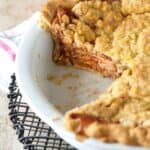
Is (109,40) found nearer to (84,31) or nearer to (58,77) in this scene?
(84,31)

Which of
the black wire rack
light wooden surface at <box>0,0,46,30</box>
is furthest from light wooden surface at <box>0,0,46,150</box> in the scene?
the black wire rack

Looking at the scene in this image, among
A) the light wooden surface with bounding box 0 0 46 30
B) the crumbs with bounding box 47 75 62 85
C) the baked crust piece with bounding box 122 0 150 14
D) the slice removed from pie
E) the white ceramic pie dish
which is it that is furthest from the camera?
the light wooden surface with bounding box 0 0 46 30

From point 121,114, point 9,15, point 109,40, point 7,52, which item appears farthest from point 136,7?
point 9,15

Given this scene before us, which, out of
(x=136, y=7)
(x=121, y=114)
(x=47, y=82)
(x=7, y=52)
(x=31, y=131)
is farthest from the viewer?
(x=7, y=52)

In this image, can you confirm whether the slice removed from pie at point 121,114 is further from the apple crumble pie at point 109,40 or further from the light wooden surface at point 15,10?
the light wooden surface at point 15,10

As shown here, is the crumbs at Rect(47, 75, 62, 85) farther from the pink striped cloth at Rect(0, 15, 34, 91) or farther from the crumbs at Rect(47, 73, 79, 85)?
the pink striped cloth at Rect(0, 15, 34, 91)

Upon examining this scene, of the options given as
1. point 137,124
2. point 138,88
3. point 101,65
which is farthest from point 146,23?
point 137,124
